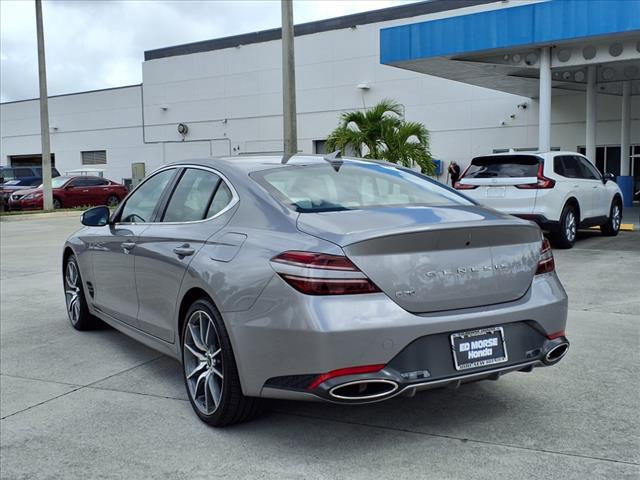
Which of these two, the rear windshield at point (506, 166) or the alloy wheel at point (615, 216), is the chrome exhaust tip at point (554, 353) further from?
the alloy wheel at point (615, 216)

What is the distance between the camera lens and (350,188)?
436cm

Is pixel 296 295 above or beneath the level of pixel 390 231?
beneath

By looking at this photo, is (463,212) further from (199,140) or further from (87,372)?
(199,140)

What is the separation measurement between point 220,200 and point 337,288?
128 cm

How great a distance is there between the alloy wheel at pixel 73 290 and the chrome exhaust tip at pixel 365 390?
387cm

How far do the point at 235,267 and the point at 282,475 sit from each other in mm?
1087

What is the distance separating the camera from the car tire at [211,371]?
12.5 feet

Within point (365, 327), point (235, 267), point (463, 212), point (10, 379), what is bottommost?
point (10, 379)

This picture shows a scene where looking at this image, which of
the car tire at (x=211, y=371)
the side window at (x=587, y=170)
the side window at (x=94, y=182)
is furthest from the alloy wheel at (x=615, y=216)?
the side window at (x=94, y=182)

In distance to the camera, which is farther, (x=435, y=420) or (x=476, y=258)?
(x=435, y=420)

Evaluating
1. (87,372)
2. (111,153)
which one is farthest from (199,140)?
(87,372)

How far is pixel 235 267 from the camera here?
377 centimetres

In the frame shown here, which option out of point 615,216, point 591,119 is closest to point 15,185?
point 591,119

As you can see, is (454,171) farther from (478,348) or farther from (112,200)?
(478,348)
